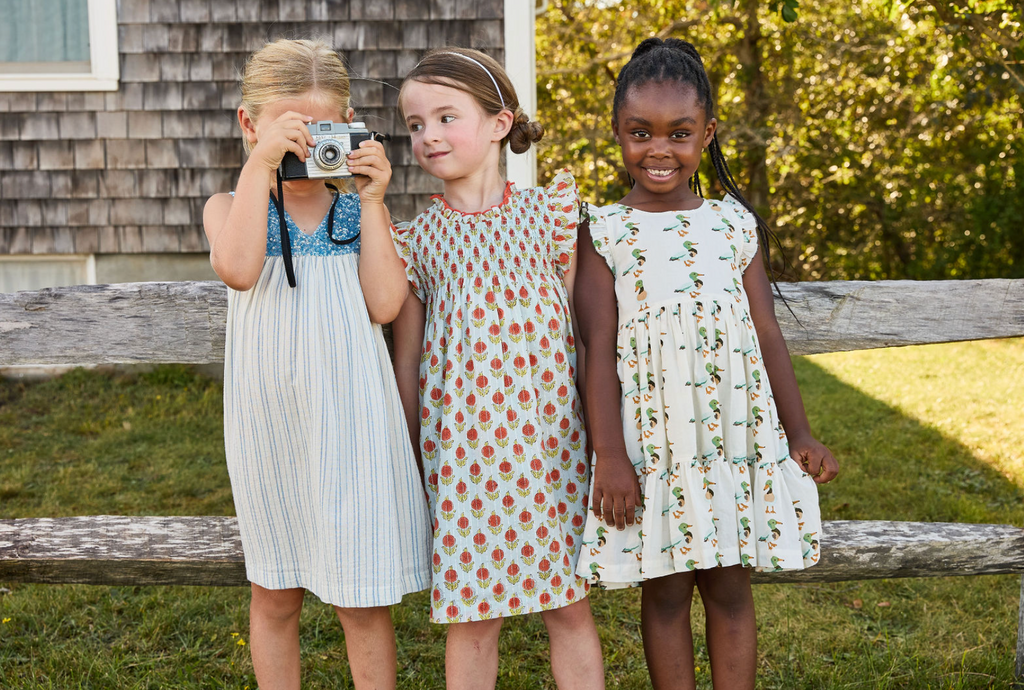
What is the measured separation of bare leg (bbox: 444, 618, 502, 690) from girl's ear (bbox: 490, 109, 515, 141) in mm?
1123

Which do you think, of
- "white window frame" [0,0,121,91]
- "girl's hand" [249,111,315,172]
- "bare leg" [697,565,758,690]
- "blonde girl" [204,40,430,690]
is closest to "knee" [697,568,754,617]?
"bare leg" [697,565,758,690]

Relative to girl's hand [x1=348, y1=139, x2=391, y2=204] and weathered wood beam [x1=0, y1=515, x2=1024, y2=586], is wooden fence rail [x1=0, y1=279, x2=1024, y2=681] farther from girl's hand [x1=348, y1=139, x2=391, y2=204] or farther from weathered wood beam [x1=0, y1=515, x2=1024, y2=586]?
girl's hand [x1=348, y1=139, x2=391, y2=204]

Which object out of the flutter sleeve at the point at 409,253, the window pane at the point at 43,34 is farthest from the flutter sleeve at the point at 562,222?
the window pane at the point at 43,34

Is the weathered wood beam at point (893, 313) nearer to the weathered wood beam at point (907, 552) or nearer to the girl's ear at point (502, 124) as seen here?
the weathered wood beam at point (907, 552)

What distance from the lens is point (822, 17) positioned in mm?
11219

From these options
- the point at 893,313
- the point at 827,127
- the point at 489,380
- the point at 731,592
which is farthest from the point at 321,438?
the point at 827,127

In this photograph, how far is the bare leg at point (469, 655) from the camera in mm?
1945

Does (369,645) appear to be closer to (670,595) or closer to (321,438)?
(321,438)

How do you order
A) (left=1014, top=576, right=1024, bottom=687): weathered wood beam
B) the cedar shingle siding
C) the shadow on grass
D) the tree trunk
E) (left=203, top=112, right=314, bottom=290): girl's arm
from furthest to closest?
the tree trunk
the cedar shingle siding
the shadow on grass
(left=1014, top=576, right=1024, bottom=687): weathered wood beam
(left=203, top=112, right=314, bottom=290): girl's arm

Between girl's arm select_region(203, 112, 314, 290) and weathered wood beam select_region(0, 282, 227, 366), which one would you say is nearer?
girl's arm select_region(203, 112, 314, 290)

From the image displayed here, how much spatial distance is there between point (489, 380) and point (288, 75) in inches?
31.9

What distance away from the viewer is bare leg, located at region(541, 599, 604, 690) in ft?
6.48

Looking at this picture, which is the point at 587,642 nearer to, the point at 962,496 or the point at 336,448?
the point at 336,448

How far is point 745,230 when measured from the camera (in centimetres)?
203
